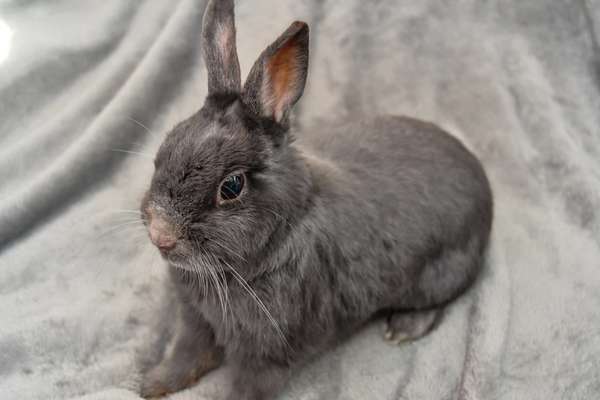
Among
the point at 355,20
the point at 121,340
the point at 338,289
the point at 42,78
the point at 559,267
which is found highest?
the point at 42,78

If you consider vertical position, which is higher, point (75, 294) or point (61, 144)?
point (61, 144)

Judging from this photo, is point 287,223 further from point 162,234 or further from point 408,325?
point 408,325

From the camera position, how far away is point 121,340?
201cm

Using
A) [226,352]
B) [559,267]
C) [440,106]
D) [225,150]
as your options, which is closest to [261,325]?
[226,352]

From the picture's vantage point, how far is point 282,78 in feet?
4.95

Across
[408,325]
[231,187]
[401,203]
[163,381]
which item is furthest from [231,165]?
[408,325]

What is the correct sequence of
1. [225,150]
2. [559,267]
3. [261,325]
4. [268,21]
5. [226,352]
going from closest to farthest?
[225,150] < [261,325] < [226,352] < [559,267] < [268,21]

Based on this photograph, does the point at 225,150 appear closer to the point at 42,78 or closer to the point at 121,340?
the point at 121,340

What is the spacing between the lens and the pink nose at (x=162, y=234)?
1376 mm

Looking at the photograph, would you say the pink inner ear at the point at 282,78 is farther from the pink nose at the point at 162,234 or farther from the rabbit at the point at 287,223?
the pink nose at the point at 162,234

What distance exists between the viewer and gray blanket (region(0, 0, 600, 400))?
76.5 inches

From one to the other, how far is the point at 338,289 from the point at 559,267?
1064mm

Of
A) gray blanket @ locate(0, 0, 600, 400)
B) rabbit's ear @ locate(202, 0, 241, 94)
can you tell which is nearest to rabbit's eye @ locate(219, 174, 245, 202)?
rabbit's ear @ locate(202, 0, 241, 94)

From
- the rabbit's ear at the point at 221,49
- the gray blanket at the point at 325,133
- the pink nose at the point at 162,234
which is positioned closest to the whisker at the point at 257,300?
the pink nose at the point at 162,234
